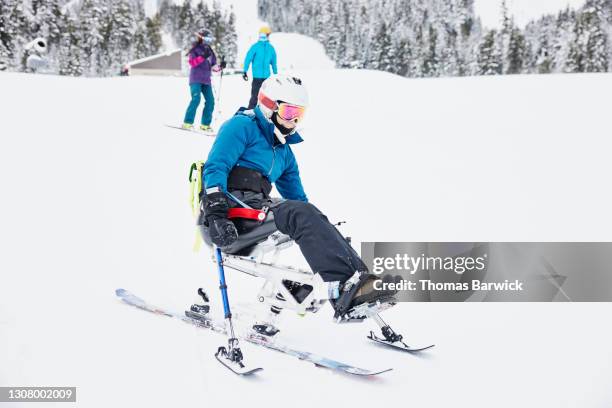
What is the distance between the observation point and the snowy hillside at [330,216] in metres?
3.34

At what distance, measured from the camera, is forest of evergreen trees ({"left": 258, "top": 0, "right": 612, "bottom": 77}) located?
59.0 meters

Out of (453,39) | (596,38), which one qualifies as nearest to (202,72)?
(596,38)

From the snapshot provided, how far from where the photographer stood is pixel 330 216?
7.57 metres

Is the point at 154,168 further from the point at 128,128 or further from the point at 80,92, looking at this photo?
the point at 80,92

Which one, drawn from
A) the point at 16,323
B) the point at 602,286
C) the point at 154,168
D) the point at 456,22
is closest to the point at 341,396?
the point at 16,323

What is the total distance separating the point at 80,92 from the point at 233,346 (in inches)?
528

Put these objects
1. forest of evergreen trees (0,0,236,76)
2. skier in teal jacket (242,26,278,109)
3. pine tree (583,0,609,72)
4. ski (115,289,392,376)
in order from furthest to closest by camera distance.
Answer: pine tree (583,0,609,72), forest of evergreen trees (0,0,236,76), skier in teal jacket (242,26,278,109), ski (115,289,392,376)

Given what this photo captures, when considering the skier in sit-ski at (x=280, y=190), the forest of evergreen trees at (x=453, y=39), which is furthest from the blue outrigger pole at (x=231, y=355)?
the forest of evergreen trees at (x=453, y=39)

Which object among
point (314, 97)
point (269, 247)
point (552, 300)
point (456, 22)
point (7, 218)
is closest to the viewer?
point (269, 247)

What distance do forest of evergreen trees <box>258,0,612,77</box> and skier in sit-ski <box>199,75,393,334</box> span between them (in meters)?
62.1

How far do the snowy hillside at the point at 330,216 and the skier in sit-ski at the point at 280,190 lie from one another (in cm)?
64

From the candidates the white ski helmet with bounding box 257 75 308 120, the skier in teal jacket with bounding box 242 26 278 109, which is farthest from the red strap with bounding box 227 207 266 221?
the skier in teal jacket with bounding box 242 26 278 109

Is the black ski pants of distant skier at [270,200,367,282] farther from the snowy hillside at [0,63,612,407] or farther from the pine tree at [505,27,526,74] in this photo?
the pine tree at [505,27,526,74]

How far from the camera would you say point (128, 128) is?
37.3 ft
